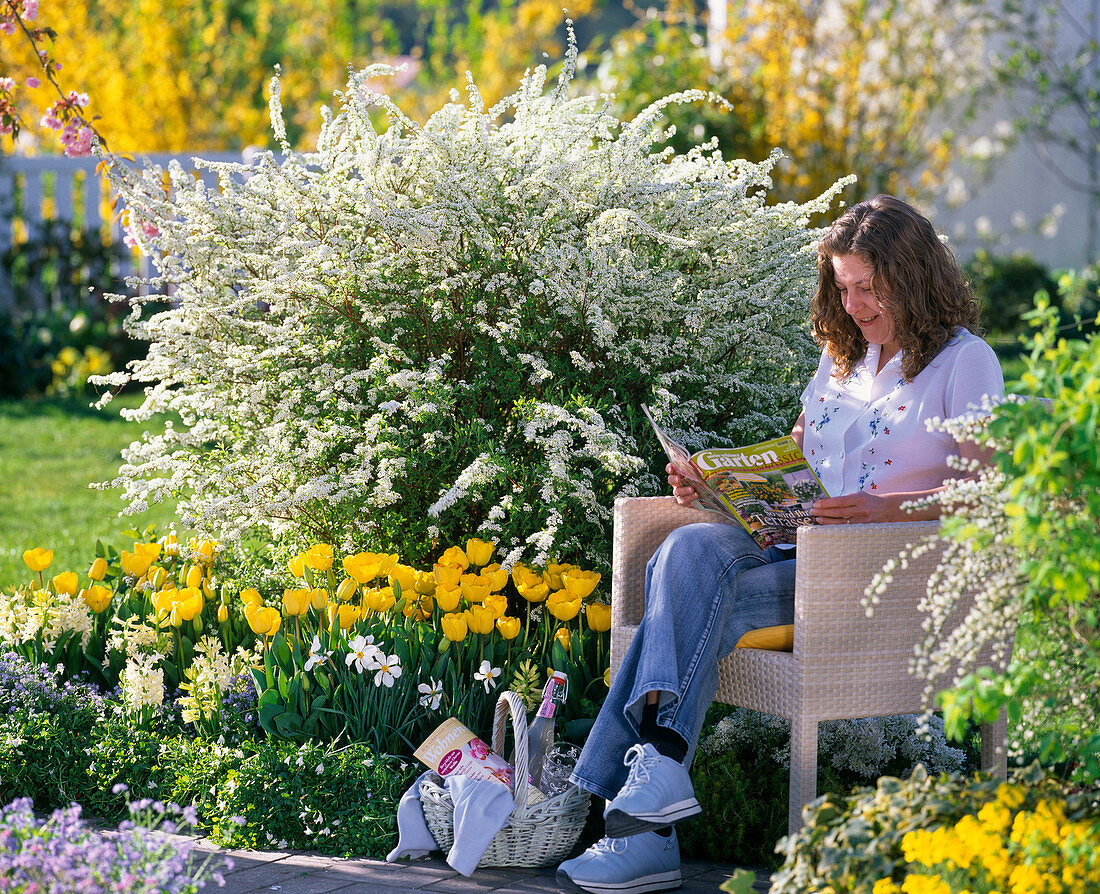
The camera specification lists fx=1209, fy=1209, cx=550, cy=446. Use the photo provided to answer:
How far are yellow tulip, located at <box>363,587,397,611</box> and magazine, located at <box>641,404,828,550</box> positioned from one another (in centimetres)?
82

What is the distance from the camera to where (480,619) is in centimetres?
293

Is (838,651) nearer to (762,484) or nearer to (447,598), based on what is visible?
(762,484)

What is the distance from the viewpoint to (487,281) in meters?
3.50

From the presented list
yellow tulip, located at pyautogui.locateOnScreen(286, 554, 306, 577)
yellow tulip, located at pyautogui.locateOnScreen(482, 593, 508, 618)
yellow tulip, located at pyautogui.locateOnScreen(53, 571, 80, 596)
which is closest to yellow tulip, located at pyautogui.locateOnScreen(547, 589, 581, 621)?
yellow tulip, located at pyautogui.locateOnScreen(482, 593, 508, 618)

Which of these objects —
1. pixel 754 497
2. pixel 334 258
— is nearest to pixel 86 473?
pixel 334 258

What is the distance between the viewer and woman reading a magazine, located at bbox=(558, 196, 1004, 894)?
242 cm

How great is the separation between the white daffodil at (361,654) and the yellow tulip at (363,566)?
10.5 inches

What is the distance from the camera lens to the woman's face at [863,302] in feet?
9.11

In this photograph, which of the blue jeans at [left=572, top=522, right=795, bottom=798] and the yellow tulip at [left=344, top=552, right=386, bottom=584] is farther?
the yellow tulip at [left=344, top=552, right=386, bottom=584]

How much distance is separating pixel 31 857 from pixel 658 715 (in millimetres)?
1178

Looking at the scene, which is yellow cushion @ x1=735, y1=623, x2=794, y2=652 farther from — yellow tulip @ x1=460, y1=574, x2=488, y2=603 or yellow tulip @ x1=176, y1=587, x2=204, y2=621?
yellow tulip @ x1=176, y1=587, x2=204, y2=621

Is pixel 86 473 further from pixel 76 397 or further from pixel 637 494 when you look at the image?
pixel 637 494

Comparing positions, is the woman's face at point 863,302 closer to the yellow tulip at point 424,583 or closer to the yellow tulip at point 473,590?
the yellow tulip at point 473,590

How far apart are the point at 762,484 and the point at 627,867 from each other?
0.84 metres
